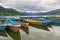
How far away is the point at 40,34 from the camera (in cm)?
265

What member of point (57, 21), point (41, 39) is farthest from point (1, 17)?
point (57, 21)

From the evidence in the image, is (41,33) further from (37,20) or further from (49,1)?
(49,1)

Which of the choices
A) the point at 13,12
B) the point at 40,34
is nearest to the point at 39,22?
the point at 40,34

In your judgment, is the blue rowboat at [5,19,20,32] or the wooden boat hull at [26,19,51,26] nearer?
the blue rowboat at [5,19,20,32]

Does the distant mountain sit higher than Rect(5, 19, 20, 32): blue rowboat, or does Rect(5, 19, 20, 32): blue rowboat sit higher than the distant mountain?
the distant mountain

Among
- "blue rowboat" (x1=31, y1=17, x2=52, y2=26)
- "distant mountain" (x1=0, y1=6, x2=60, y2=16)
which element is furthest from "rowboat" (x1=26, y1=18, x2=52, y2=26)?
"distant mountain" (x1=0, y1=6, x2=60, y2=16)

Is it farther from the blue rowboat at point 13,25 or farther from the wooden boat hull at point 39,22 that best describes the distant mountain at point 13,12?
the blue rowboat at point 13,25

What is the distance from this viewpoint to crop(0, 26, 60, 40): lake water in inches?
101

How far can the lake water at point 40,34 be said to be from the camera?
8.39ft

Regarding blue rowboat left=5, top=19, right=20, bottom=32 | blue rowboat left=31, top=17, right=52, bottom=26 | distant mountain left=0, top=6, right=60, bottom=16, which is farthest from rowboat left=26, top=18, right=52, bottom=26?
blue rowboat left=5, top=19, right=20, bottom=32

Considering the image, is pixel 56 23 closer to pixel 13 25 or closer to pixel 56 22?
pixel 56 22

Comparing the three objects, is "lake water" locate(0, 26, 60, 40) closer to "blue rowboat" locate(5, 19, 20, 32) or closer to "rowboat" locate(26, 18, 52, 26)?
"rowboat" locate(26, 18, 52, 26)

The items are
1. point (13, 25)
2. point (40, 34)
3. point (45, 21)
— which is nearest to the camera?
point (13, 25)

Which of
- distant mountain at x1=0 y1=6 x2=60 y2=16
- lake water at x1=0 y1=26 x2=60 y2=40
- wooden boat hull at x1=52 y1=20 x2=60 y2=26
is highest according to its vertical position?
distant mountain at x1=0 y1=6 x2=60 y2=16
